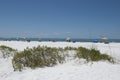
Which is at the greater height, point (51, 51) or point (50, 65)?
point (51, 51)

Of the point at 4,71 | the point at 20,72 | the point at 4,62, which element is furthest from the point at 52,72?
the point at 4,62

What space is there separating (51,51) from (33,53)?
1.04 m

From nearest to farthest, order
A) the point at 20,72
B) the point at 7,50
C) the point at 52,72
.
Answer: the point at 52,72 → the point at 20,72 → the point at 7,50

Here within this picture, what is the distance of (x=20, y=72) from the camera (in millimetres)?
9484

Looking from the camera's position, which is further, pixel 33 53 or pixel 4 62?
pixel 4 62

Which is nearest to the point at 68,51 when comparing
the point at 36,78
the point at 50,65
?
the point at 50,65

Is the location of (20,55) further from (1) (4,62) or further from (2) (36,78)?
(2) (36,78)

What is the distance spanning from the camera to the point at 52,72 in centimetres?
830

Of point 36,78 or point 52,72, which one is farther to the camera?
point 52,72

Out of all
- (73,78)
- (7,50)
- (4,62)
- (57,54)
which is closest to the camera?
(73,78)

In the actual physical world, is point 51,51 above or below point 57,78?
above

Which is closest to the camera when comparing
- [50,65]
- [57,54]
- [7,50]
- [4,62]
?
[50,65]

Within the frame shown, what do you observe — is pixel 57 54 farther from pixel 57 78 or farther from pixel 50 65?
pixel 57 78

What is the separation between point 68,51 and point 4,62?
3.90 m
